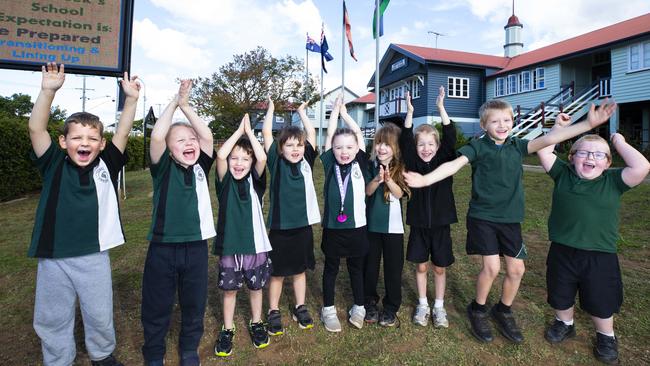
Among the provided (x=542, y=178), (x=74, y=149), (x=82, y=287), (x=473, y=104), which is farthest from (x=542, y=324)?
(x=473, y=104)

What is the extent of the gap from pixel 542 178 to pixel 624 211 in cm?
355

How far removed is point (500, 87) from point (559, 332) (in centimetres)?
2361

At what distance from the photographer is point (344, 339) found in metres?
3.15

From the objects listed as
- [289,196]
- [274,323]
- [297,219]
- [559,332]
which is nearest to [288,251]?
[297,219]

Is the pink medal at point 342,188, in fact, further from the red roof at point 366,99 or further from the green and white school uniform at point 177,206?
the red roof at point 366,99

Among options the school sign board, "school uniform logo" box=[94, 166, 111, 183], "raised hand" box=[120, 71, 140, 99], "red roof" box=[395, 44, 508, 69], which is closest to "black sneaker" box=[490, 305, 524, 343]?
"school uniform logo" box=[94, 166, 111, 183]

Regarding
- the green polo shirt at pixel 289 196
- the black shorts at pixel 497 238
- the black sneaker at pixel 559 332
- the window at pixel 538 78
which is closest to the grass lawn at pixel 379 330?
the black sneaker at pixel 559 332

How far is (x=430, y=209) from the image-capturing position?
3346 millimetres

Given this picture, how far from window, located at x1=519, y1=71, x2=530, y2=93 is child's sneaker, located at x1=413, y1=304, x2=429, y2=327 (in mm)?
22089

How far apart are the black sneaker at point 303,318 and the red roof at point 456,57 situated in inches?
904

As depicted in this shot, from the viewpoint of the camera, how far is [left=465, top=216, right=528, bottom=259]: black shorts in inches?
125

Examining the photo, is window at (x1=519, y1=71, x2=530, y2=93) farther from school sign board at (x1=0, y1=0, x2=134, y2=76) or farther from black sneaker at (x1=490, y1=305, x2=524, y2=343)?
school sign board at (x1=0, y1=0, x2=134, y2=76)

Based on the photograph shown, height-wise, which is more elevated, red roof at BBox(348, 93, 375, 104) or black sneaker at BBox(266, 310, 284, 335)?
red roof at BBox(348, 93, 375, 104)

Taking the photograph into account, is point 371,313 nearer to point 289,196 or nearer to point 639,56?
point 289,196
